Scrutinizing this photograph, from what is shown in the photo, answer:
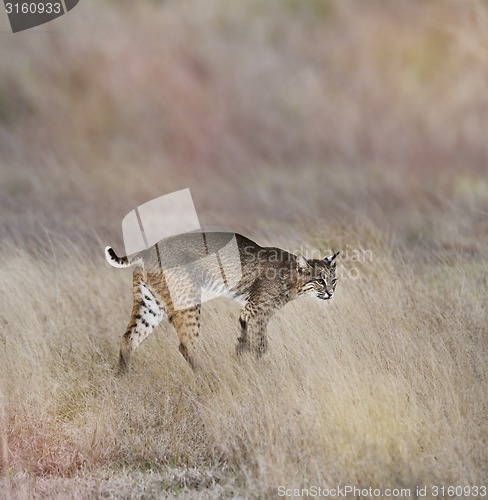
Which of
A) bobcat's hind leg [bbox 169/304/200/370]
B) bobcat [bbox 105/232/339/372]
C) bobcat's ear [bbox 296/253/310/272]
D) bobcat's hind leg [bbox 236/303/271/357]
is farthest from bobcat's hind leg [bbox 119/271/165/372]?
bobcat's ear [bbox 296/253/310/272]

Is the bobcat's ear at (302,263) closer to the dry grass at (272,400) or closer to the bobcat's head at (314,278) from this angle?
the bobcat's head at (314,278)

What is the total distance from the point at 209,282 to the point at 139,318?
57 centimetres

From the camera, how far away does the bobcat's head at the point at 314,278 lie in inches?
305

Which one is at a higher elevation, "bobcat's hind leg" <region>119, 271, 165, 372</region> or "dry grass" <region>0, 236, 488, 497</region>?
"bobcat's hind leg" <region>119, 271, 165, 372</region>

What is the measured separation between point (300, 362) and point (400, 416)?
3.15ft

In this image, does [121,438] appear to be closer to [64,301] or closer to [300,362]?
[300,362]

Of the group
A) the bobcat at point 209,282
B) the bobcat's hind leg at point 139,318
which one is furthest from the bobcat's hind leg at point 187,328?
the bobcat's hind leg at point 139,318

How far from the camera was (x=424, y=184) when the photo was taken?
18.7 m

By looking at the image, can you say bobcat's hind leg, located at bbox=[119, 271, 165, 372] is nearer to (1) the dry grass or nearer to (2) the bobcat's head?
(1) the dry grass

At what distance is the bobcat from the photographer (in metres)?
7.54

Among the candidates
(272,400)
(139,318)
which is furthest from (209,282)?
(272,400)

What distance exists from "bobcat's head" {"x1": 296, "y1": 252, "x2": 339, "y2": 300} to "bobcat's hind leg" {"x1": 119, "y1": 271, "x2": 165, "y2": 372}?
102 centimetres

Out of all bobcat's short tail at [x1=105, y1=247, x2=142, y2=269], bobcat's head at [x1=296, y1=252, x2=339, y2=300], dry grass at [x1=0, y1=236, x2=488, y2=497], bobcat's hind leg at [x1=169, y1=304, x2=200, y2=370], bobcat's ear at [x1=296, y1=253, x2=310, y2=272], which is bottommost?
dry grass at [x1=0, y1=236, x2=488, y2=497]

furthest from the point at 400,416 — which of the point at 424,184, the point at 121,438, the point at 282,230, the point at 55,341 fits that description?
the point at 424,184
